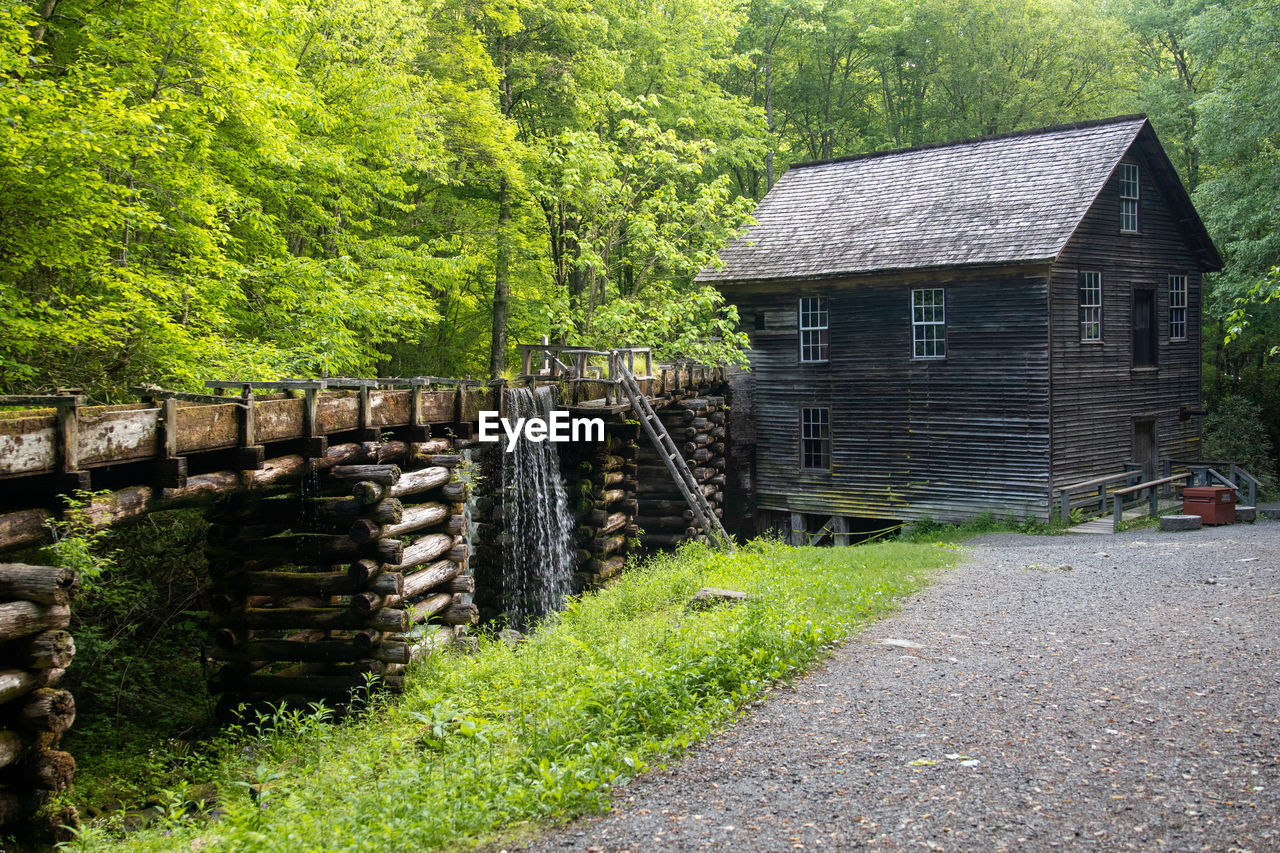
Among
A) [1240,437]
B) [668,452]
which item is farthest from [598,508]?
[1240,437]

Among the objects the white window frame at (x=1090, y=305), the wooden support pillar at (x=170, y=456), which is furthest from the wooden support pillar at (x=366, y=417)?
the white window frame at (x=1090, y=305)

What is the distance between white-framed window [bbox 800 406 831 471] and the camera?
80.7 ft

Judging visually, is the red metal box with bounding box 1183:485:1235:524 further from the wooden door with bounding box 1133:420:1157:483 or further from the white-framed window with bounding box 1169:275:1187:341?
the white-framed window with bounding box 1169:275:1187:341

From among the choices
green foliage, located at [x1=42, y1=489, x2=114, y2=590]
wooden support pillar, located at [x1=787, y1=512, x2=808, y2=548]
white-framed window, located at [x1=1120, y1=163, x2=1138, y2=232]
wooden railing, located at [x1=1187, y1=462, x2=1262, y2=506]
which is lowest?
wooden support pillar, located at [x1=787, y1=512, x2=808, y2=548]

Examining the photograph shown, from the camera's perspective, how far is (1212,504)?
2003 centimetres

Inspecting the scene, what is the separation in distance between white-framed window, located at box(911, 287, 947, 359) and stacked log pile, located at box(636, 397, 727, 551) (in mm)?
5054

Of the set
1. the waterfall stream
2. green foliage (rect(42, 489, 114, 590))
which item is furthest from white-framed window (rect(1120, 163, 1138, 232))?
green foliage (rect(42, 489, 114, 590))

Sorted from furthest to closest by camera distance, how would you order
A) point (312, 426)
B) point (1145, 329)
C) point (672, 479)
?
point (1145, 329), point (672, 479), point (312, 426)

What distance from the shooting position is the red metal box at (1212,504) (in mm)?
20031

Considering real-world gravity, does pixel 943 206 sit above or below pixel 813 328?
above

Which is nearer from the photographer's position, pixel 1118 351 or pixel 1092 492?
pixel 1092 492

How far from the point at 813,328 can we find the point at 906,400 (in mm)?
3039

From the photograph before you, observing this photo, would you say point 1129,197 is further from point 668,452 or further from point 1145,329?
point 668,452

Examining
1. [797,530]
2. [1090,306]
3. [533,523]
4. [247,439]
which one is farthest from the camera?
[797,530]
